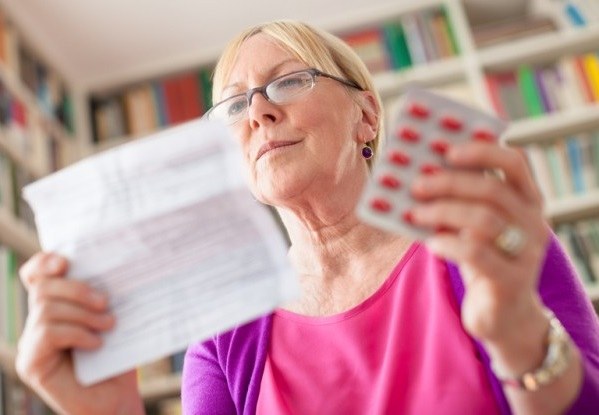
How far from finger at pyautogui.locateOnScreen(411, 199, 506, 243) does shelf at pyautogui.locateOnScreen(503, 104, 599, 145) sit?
2173mm

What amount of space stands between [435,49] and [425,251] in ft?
6.77

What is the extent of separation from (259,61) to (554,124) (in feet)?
6.02

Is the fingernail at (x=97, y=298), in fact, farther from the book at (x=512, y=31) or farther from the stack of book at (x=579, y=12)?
the stack of book at (x=579, y=12)

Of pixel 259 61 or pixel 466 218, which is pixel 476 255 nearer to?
pixel 466 218

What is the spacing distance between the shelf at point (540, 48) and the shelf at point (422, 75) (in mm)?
107

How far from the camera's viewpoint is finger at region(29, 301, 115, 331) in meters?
0.72

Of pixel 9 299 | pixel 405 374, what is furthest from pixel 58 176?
pixel 9 299

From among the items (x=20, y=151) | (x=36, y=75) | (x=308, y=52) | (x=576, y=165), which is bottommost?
(x=576, y=165)

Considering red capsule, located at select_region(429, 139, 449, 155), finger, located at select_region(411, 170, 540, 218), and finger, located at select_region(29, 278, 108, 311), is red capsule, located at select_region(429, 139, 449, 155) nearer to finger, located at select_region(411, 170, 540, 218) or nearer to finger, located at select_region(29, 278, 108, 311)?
finger, located at select_region(411, 170, 540, 218)

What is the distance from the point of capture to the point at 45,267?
2.41 ft

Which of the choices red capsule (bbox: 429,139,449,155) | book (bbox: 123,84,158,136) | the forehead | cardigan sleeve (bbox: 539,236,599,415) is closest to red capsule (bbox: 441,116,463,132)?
red capsule (bbox: 429,139,449,155)

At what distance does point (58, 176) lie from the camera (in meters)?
0.74

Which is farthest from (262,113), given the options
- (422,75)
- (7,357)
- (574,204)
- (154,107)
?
(154,107)

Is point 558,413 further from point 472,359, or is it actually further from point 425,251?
point 425,251
